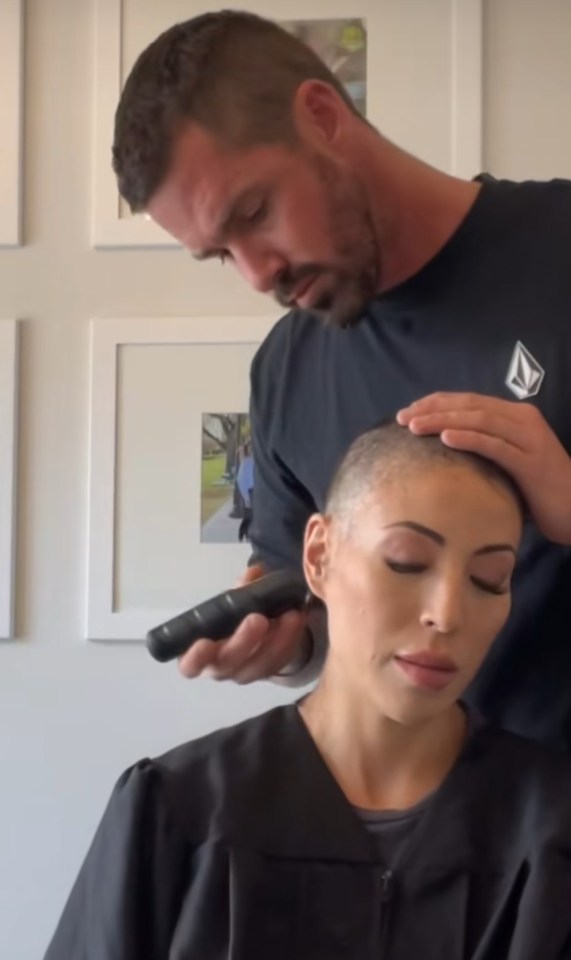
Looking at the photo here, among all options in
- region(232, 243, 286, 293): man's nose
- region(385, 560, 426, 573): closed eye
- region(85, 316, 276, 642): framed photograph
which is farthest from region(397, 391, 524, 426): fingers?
region(85, 316, 276, 642): framed photograph

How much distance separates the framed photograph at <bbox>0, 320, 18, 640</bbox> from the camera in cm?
166

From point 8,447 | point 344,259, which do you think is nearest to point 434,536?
point 344,259

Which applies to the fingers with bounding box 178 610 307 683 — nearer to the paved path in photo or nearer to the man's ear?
the man's ear

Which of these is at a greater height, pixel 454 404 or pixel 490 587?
pixel 454 404

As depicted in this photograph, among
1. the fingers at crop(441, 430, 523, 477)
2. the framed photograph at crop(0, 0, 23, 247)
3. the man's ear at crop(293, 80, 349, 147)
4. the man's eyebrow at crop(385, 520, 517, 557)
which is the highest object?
the framed photograph at crop(0, 0, 23, 247)

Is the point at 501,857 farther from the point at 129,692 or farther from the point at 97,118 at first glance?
the point at 97,118

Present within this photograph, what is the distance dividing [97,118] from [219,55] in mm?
707

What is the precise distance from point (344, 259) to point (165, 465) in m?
0.71

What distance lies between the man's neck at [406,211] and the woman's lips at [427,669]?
375 millimetres

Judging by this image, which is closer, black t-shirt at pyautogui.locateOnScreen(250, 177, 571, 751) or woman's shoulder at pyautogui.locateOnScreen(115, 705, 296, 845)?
woman's shoulder at pyautogui.locateOnScreen(115, 705, 296, 845)

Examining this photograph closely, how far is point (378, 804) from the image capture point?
869 mm

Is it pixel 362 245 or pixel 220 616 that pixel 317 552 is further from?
pixel 362 245

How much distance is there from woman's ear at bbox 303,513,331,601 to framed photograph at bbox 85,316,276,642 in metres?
0.70

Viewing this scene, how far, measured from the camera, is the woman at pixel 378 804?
2.64 feet
